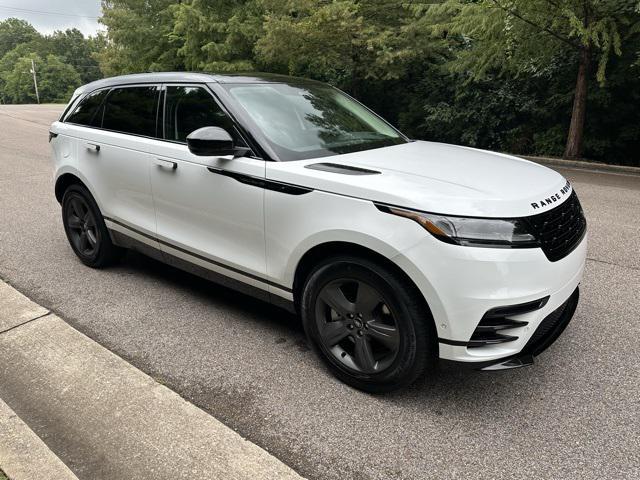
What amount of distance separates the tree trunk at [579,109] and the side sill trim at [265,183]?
1004 cm

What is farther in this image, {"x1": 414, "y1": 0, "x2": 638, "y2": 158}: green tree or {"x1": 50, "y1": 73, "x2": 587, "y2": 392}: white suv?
{"x1": 414, "y1": 0, "x2": 638, "y2": 158}: green tree

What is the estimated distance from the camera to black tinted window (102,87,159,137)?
396 cm

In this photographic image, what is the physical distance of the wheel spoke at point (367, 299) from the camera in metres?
2.66

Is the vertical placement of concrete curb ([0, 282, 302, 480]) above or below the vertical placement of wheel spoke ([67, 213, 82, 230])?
below

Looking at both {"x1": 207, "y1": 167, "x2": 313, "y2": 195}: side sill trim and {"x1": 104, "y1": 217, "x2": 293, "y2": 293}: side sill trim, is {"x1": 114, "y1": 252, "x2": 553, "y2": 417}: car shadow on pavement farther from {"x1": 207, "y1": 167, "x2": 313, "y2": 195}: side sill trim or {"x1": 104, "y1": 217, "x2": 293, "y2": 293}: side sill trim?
{"x1": 207, "y1": 167, "x2": 313, "y2": 195}: side sill trim

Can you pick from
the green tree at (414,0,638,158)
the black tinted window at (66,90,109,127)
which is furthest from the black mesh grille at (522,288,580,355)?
the green tree at (414,0,638,158)

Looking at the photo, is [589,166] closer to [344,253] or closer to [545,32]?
[545,32]

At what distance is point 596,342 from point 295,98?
2617 millimetres

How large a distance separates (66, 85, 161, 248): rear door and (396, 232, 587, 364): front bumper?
7.62 feet

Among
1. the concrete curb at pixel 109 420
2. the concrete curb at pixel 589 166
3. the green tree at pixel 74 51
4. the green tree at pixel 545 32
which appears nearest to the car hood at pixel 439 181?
the concrete curb at pixel 109 420

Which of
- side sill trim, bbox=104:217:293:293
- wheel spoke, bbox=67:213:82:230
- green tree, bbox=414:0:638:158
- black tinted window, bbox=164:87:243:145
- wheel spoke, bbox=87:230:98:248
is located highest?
green tree, bbox=414:0:638:158

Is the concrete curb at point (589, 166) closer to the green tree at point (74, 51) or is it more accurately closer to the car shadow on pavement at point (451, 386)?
the car shadow on pavement at point (451, 386)

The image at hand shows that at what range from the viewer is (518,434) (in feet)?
8.32

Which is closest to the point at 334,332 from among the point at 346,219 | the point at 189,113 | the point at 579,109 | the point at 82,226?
the point at 346,219
